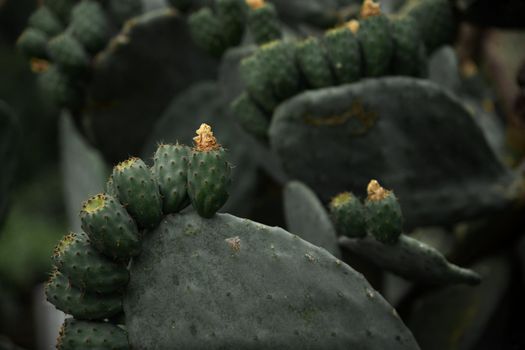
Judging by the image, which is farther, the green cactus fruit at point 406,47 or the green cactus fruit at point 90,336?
the green cactus fruit at point 406,47

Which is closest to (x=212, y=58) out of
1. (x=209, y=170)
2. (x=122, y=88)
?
(x=122, y=88)

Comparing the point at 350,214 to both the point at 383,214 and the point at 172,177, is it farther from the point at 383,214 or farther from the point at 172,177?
the point at 172,177

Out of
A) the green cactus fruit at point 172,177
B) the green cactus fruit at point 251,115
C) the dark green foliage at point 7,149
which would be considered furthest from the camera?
the dark green foliage at point 7,149

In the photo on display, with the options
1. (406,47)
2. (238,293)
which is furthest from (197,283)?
(406,47)

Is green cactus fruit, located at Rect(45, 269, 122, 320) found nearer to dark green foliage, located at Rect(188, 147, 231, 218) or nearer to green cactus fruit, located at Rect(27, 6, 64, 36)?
dark green foliage, located at Rect(188, 147, 231, 218)

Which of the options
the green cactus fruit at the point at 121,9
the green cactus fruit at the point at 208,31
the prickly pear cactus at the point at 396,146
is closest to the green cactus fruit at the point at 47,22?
the green cactus fruit at the point at 121,9

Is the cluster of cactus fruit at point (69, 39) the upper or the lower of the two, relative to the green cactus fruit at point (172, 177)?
lower

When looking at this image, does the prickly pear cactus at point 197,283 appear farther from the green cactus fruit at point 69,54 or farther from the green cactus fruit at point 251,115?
Result: the green cactus fruit at point 69,54
